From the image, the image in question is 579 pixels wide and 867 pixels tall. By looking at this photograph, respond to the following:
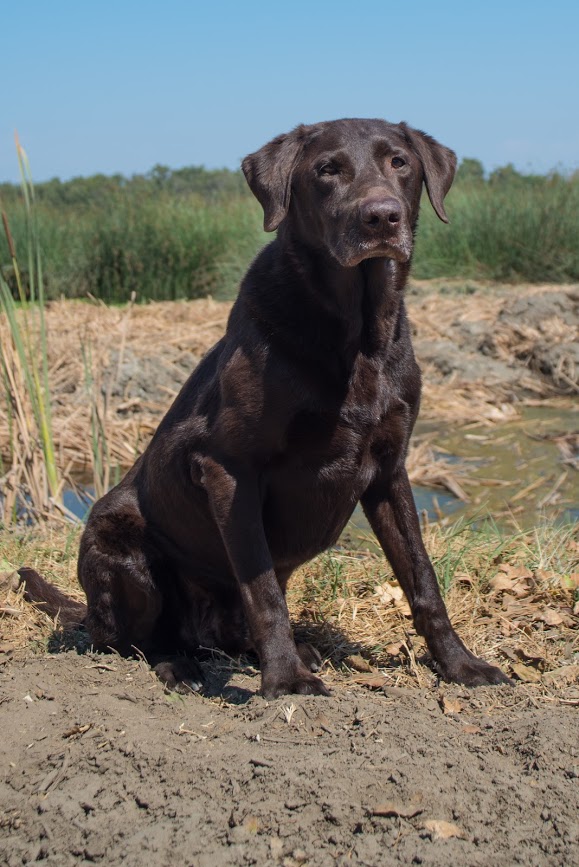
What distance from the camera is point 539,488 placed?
272 inches

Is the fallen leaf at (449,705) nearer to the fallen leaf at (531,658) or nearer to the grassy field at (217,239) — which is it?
the fallen leaf at (531,658)

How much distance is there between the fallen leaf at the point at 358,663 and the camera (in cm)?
366

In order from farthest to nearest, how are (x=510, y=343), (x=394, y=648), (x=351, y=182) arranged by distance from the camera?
(x=510, y=343)
(x=394, y=648)
(x=351, y=182)

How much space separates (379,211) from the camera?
120 inches

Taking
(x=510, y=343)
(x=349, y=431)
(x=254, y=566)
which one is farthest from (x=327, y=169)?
(x=510, y=343)

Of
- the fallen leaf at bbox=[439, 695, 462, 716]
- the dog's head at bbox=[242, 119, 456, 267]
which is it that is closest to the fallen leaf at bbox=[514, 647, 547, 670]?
the fallen leaf at bbox=[439, 695, 462, 716]

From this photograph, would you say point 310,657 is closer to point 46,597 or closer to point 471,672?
point 471,672

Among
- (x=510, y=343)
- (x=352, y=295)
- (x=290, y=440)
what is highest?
(x=352, y=295)

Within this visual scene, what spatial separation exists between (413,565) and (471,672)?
436 millimetres

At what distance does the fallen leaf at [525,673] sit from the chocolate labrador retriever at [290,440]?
0.58 ft

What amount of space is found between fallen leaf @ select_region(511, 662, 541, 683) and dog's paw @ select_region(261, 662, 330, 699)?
0.78 metres

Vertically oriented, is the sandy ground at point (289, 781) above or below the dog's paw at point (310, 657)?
above

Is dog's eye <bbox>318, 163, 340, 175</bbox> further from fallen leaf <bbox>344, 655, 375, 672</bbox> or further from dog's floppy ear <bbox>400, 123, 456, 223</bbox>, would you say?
fallen leaf <bbox>344, 655, 375, 672</bbox>

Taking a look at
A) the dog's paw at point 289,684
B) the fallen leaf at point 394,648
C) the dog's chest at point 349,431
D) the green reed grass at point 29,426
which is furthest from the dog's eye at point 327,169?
the green reed grass at point 29,426
